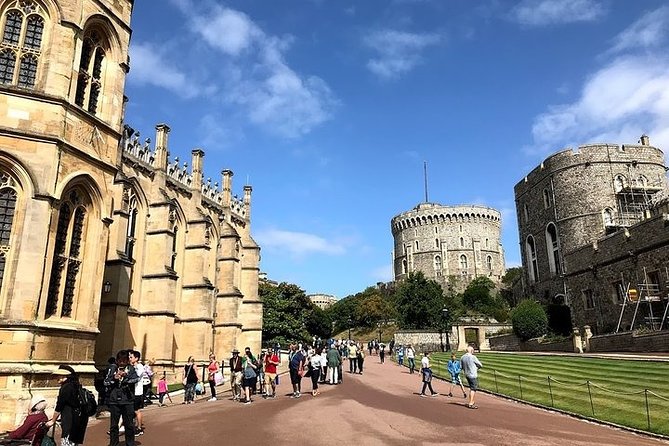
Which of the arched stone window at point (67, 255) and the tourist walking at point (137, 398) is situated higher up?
the arched stone window at point (67, 255)

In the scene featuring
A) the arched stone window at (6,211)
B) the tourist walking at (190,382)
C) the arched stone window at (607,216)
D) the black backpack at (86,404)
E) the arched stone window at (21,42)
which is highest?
the arched stone window at (607,216)

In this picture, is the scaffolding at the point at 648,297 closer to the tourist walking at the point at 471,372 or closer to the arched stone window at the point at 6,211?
the tourist walking at the point at 471,372

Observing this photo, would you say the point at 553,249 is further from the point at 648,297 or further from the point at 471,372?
the point at 471,372

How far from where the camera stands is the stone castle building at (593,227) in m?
36.8

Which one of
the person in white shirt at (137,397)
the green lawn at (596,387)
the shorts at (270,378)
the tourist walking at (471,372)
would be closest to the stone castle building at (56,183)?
the person in white shirt at (137,397)

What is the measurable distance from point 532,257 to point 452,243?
48.2 meters

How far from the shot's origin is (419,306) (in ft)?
177

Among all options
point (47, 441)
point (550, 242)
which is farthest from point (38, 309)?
point (550, 242)

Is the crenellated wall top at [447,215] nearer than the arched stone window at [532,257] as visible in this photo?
No

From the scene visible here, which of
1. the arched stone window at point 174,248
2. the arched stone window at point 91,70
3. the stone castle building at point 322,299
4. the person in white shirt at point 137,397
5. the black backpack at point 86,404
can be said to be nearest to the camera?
the black backpack at point 86,404

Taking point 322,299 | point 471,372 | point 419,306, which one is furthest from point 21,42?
point 322,299

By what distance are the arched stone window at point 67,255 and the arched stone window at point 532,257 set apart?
51268 millimetres

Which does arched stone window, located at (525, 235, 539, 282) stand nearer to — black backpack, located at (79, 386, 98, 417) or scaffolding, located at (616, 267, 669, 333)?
scaffolding, located at (616, 267, 669, 333)

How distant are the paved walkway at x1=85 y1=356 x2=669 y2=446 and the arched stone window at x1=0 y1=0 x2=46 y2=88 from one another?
28.9 feet
